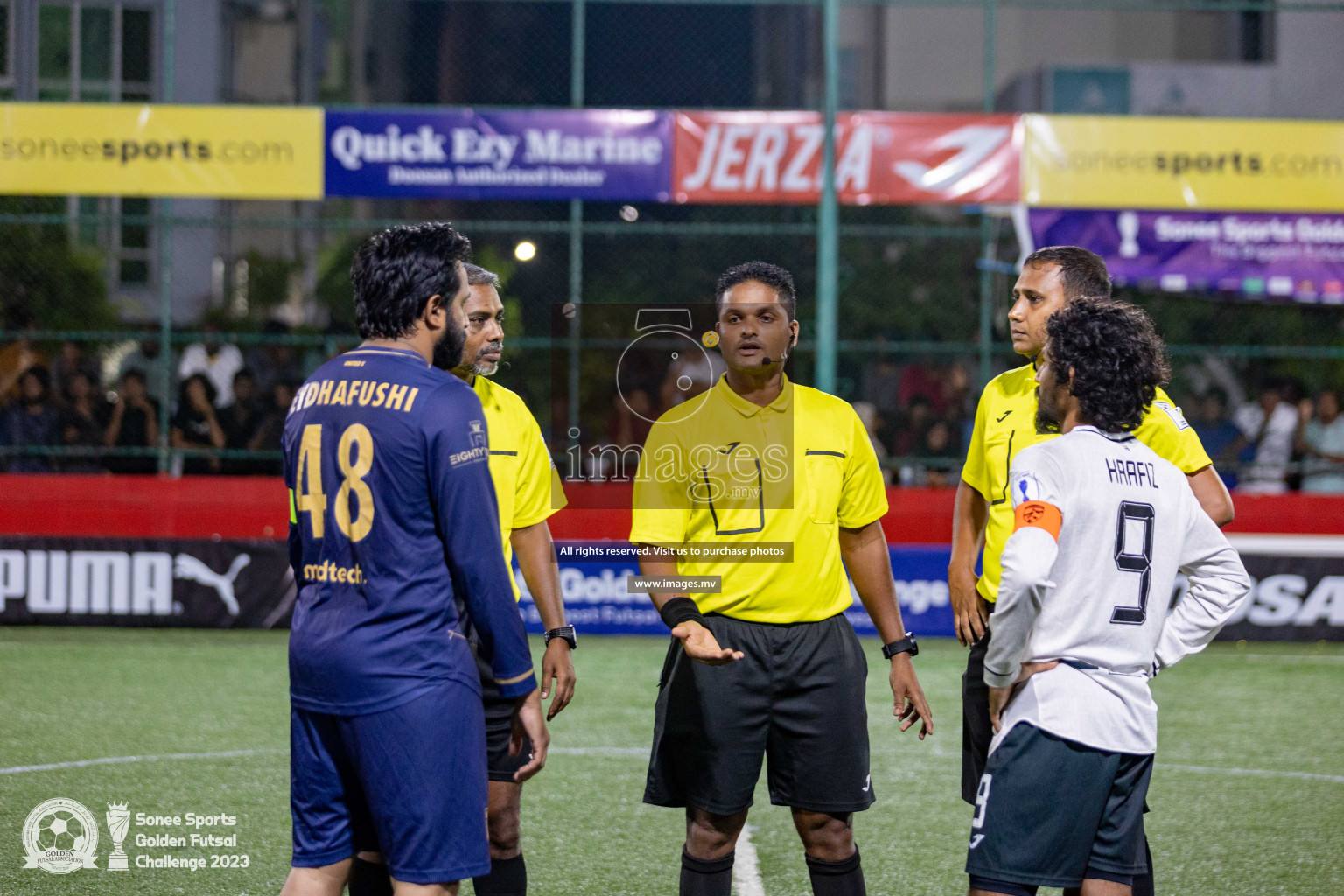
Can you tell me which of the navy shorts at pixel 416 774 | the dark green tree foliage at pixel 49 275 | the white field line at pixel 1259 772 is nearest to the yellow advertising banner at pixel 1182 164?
the white field line at pixel 1259 772

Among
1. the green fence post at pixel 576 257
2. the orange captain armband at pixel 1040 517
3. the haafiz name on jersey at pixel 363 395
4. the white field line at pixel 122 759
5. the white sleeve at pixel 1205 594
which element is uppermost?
the green fence post at pixel 576 257

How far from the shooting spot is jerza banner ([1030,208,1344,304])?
13031 mm

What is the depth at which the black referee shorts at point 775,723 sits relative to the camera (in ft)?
12.6

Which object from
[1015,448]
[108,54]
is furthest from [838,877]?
[108,54]

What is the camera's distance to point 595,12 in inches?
1506

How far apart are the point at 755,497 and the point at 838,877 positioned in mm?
1135

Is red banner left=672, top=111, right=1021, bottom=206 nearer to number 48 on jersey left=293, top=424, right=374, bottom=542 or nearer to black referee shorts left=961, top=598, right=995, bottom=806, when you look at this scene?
black referee shorts left=961, top=598, right=995, bottom=806

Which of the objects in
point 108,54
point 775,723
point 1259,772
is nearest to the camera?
point 775,723

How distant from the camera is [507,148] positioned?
40.7 ft

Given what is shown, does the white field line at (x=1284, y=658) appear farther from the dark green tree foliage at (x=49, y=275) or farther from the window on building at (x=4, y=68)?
the window on building at (x=4, y=68)

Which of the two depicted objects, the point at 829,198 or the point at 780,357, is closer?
the point at 780,357

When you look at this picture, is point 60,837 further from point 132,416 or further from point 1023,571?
point 132,416

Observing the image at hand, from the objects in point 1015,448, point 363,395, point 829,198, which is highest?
point 829,198

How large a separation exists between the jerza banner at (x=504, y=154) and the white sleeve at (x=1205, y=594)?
377 inches
